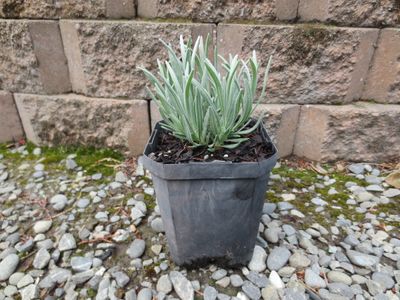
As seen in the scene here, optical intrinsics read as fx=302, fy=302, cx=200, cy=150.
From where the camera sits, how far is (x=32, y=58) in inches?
79.6

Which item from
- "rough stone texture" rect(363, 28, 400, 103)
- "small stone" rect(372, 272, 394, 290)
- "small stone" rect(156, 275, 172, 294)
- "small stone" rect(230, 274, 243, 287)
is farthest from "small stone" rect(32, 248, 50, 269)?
"rough stone texture" rect(363, 28, 400, 103)

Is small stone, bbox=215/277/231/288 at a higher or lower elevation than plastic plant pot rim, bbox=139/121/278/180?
lower

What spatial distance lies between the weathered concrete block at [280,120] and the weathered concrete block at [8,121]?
3.51 feet

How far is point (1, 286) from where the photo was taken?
1.35 metres

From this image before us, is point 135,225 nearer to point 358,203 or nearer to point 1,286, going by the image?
point 1,286

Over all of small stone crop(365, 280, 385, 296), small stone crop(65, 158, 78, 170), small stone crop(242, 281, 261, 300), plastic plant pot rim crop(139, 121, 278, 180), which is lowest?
small stone crop(242, 281, 261, 300)

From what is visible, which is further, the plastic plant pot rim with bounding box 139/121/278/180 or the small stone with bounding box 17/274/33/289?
the small stone with bounding box 17/274/33/289

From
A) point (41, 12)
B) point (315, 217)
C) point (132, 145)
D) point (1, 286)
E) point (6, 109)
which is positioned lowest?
point (1, 286)

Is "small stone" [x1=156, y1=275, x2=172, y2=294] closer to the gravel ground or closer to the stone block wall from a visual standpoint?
the gravel ground

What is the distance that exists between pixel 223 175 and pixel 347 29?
1.30 meters

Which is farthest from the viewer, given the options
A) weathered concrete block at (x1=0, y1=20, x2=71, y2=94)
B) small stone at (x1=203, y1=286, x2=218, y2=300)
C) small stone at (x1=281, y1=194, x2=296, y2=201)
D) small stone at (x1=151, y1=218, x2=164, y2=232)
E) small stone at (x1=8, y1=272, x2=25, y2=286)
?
weathered concrete block at (x1=0, y1=20, x2=71, y2=94)

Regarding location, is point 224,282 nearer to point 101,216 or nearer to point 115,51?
point 101,216

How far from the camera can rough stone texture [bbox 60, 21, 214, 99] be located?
1.85 m

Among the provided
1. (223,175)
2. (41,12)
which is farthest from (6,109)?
(223,175)
